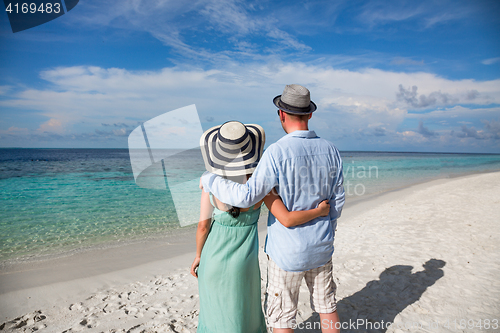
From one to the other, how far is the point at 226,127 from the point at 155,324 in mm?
2620

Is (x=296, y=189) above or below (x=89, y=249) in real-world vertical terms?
above

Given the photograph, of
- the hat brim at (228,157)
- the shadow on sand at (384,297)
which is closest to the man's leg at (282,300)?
the hat brim at (228,157)

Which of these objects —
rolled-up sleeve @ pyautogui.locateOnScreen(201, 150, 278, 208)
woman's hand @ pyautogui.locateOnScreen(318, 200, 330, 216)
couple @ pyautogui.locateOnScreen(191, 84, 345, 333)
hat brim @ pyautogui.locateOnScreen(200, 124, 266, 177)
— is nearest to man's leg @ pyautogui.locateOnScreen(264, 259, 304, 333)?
couple @ pyautogui.locateOnScreen(191, 84, 345, 333)

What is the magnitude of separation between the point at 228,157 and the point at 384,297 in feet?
10.6

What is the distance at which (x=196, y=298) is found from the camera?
3697 mm

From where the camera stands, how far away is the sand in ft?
10.2

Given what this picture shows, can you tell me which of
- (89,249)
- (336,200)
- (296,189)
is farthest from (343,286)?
(89,249)

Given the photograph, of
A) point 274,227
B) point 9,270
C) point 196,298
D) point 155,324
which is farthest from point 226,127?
point 9,270

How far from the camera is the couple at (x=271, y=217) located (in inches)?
66.3

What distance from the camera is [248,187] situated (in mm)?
1593

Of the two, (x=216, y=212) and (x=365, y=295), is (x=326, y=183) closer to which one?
(x=216, y=212)

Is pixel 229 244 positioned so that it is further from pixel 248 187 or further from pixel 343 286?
pixel 343 286

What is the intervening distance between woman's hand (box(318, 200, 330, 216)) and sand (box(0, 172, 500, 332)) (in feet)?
6.13

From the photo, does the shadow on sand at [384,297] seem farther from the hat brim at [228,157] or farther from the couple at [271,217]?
the hat brim at [228,157]
